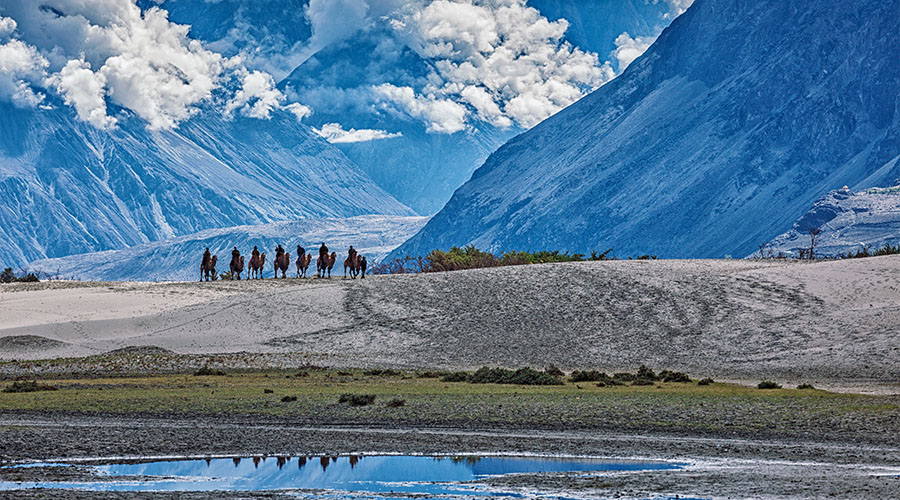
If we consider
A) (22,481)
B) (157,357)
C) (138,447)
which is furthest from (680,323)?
(22,481)

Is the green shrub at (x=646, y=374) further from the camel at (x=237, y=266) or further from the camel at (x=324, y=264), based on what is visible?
the camel at (x=237, y=266)

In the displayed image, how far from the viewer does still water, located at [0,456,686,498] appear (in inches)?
808

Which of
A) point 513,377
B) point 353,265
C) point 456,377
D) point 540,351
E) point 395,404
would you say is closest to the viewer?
point 395,404

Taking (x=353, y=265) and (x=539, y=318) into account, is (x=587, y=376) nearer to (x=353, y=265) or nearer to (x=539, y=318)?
(x=539, y=318)

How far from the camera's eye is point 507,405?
32812 millimetres

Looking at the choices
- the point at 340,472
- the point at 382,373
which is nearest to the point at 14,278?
the point at 382,373

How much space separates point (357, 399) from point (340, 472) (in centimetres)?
1068

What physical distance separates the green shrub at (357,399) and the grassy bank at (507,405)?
17cm

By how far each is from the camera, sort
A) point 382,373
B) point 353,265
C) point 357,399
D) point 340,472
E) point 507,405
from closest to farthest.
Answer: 1. point 340,472
2. point 507,405
3. point 357,399
4. point 382,373
5. point 353,265

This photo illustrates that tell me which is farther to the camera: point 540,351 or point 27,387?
point 540,351

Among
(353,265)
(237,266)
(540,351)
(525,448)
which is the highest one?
(353,265)

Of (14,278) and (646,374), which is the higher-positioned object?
(14,278)

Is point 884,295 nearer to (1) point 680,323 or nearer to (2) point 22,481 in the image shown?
(1) point 680,323

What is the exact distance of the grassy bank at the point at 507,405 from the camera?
28.9 m
